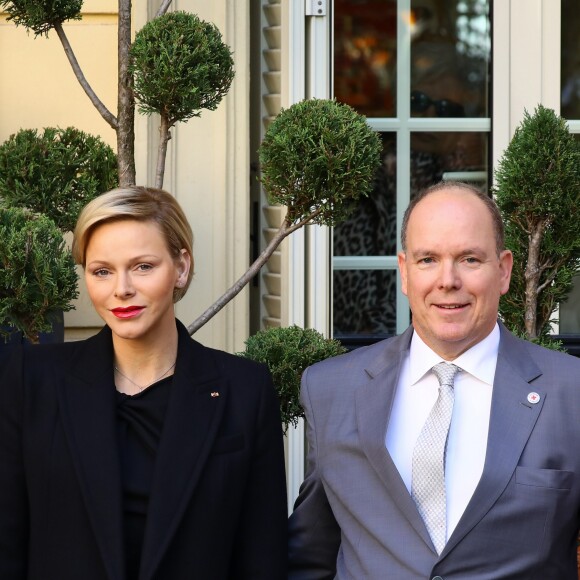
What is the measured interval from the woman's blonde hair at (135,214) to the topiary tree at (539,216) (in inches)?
60.5

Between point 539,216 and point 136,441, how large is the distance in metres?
1.83

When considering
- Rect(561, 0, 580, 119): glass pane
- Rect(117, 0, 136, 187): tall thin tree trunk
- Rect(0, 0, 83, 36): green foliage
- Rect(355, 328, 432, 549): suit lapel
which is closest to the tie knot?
Rect(355, 328, 432, 549): suit lapel

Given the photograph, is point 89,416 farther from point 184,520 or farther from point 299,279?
point 299,279

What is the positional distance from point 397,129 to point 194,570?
3.08 meters

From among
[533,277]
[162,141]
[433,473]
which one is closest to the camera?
[433,473]

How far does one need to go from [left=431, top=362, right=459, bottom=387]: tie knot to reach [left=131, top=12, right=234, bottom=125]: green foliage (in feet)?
4.57

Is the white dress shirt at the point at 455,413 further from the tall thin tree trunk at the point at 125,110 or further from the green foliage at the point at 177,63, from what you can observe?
the tall thin tree trunk at the point at 125,110

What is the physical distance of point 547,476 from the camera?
2824mm

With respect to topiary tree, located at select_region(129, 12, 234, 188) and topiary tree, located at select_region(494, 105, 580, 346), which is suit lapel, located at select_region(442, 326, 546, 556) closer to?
topiary tree, located at select_region(494, 105, 580, 346)

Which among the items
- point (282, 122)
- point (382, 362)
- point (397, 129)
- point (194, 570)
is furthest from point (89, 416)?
point (397, 129)

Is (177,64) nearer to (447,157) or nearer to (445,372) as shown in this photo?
(445,372)

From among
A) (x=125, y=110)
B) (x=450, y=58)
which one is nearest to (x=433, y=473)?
(x=125, y=110)

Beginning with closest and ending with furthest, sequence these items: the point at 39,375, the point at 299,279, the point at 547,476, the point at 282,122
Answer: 1. the point at 547,476
2. the point at 39,375
3. the point at 282,122
4. the point at 299,279

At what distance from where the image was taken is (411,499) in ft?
9.40
